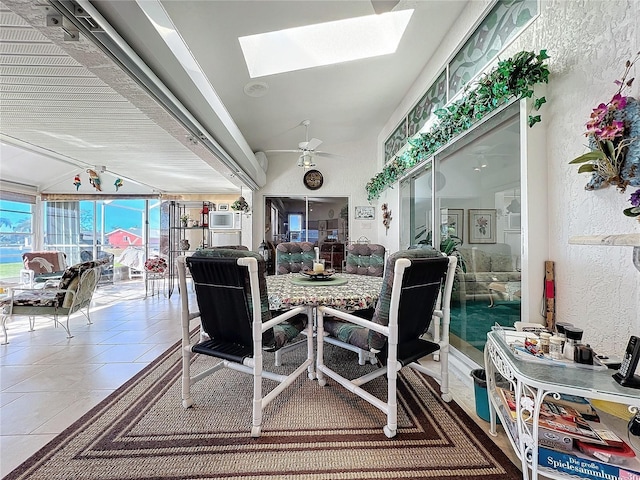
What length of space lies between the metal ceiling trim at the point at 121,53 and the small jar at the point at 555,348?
264cm

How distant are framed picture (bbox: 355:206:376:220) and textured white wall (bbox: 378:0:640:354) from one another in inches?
167

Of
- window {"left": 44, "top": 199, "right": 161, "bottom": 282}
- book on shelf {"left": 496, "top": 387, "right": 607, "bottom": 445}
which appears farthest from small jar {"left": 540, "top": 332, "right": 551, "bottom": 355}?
window {"left": 44, "top": 199, "right": 161, "bottom": 282}

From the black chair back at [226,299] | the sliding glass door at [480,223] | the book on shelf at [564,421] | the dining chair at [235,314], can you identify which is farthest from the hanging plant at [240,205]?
the book on shelf at [564,421]

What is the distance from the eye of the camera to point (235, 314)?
162cm

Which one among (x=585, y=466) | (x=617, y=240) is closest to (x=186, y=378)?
(x=585, y=466)

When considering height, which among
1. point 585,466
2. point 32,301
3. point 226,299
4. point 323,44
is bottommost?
point 585,466

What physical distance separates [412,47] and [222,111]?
7.06 ft

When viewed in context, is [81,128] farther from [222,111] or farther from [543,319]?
[543,319]

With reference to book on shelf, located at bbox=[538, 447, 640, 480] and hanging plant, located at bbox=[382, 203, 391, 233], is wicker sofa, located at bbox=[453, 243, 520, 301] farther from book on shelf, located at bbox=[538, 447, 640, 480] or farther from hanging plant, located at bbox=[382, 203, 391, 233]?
hanging plant, located at bbox=[382, 203, 391, 233]

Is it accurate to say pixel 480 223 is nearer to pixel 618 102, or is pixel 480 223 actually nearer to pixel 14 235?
pixel 618 102

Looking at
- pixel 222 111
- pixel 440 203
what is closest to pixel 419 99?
pixel 440 203

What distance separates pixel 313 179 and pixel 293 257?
9.81ft

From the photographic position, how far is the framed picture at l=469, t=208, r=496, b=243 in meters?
2.22

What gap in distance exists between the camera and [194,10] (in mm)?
2070
